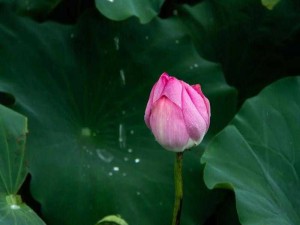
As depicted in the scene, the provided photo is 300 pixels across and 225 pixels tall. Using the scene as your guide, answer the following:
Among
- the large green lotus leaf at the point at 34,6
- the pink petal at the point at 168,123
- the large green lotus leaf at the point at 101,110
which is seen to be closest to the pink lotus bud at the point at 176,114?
the pink petal at the point at 168,123

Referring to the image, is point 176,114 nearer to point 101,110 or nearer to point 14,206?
point 14,206

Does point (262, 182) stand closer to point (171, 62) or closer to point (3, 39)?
point (171, 62)

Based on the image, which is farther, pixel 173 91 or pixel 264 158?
pixel 264 158

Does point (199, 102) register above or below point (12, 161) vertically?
above

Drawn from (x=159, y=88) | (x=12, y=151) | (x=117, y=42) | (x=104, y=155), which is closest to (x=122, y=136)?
(x=104, y=155)

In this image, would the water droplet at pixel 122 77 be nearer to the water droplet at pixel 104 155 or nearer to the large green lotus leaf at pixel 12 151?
the water droplet at pixel 104 155

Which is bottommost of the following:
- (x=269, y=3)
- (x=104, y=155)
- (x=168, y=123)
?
(x=104, y=155)
